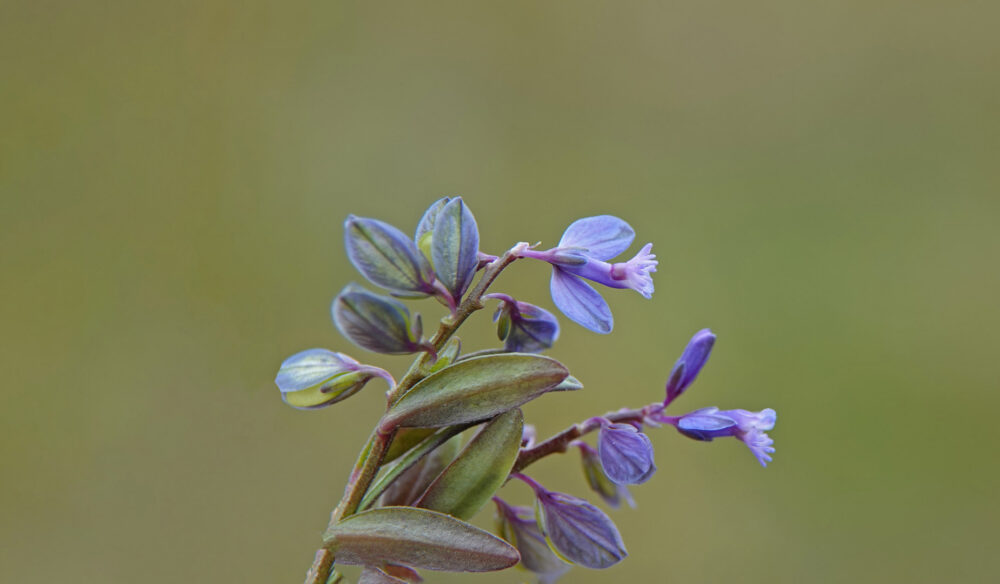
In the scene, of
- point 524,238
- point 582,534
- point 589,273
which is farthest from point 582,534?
point 524,238

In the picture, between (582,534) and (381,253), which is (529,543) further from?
(381,253)

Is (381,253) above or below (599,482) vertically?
above

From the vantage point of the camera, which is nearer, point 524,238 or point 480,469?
point 480,469

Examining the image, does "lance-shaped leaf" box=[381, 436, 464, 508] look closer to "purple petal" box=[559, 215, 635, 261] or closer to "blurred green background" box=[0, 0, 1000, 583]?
"purple petal" box=[559, 215, 635, 261]

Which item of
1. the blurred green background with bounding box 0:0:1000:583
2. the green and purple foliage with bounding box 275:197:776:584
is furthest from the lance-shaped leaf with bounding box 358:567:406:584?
the blurred green background with bounding box 0:0:1000:583

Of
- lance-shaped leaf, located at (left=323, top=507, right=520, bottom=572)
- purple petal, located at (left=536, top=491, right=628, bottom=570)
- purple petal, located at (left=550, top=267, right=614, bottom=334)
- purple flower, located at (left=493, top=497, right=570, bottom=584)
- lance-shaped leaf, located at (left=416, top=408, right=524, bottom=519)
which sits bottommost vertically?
purple flower, located at (left=493, top=497, right=570, bottom=584)

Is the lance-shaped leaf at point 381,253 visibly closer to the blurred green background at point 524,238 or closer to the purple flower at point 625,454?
the purple flower at point 625,454

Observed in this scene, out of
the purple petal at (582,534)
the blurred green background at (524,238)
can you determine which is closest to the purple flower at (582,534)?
the purple petal at (582,534)
